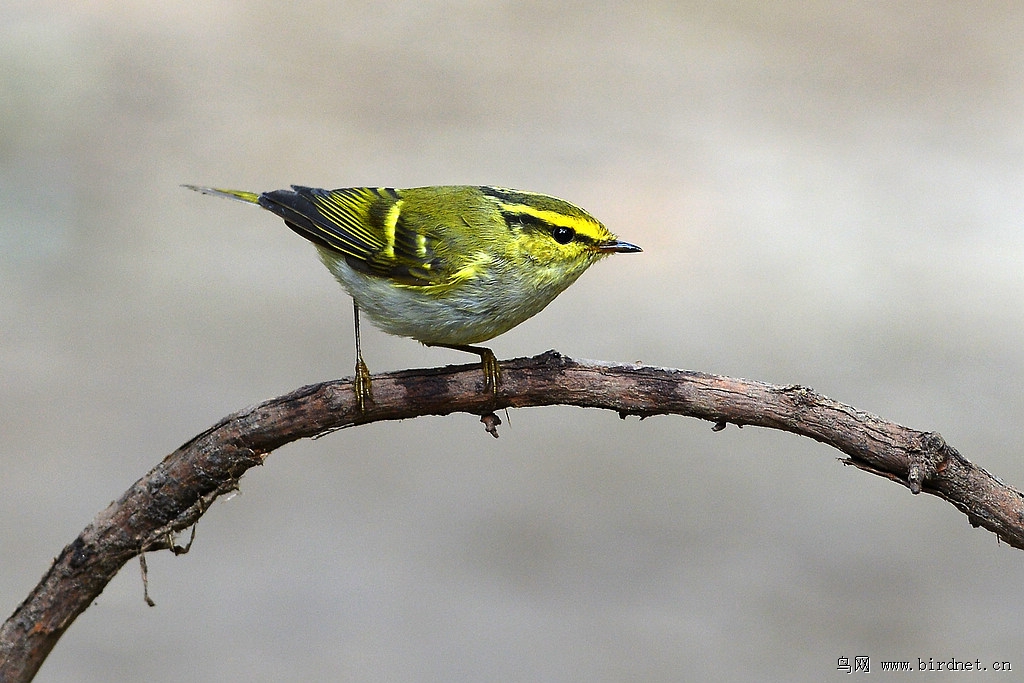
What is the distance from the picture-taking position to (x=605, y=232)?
3764mm

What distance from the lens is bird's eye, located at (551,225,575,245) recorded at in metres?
3.70

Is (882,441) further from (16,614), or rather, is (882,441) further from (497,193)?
(16,614)

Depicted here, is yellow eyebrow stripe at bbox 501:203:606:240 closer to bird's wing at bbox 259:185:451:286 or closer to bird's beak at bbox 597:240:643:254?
bird's beak at bbox 597:240:643:254

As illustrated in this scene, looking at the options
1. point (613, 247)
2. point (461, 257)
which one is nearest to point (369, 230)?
point (461, 257)

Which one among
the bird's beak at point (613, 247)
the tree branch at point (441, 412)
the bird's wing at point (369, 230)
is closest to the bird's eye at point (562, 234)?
the bird's beak at point (613, 247)

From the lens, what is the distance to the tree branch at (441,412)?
10.00ft

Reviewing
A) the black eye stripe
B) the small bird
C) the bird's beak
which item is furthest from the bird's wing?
the bird's beak

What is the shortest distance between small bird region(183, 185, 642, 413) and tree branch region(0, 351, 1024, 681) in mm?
197

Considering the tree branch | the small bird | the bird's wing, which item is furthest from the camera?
the bird's wing

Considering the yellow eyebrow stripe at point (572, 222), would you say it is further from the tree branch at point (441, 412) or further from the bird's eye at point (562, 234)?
the tree branch at point (441, 412)

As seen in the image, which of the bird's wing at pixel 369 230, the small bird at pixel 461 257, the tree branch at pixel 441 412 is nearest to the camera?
the tree branch at pixel 441 412

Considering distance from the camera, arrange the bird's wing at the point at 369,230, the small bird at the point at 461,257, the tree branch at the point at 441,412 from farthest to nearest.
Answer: the bird's wing at the point at 369,230, the small bird at the point at 461,257, the tree branch at the point at 441,412

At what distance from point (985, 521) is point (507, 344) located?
624 cm

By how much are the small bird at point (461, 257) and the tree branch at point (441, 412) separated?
197mm
